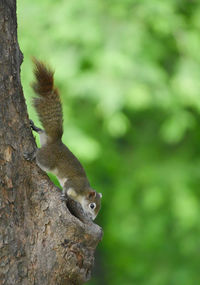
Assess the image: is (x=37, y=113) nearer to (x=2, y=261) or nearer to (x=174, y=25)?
(x=2, y=261)

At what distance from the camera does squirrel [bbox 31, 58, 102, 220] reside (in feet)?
11.2

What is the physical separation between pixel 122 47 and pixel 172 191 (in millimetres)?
1847

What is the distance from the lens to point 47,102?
3590mm

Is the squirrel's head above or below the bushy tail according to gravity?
below

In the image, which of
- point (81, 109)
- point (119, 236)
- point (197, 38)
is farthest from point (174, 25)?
point (119, 236)

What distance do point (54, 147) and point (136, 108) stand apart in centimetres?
378

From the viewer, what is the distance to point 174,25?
7027 millimetres

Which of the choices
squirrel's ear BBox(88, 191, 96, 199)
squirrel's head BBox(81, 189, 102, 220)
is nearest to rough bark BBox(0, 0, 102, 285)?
squirrel's head BBox(81, 189, 102, 220)

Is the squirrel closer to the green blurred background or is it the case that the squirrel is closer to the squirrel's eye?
the squirrel's eye

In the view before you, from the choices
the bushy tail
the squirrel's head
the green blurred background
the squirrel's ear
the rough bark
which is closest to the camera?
the rough bark

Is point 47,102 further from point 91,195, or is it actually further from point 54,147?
point 91,195

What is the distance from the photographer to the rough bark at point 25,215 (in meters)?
2.75

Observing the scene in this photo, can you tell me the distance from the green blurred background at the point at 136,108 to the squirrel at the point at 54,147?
1.66 meters

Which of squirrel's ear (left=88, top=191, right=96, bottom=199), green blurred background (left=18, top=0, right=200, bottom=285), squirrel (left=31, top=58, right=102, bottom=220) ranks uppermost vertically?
squirrel (left=31, top=58, right=102, bottom=220)
